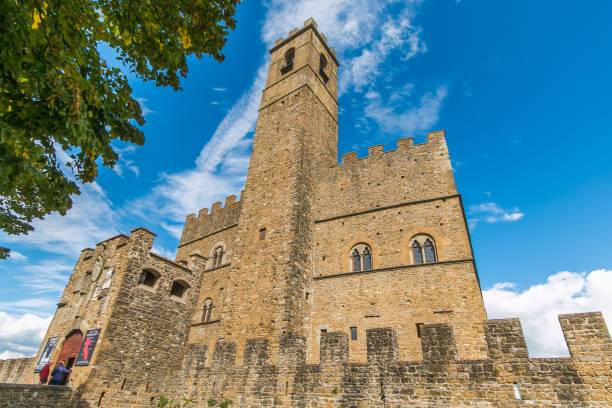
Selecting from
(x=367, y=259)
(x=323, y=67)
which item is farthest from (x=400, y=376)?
(x=323, y=67)

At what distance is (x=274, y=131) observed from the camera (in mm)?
18188

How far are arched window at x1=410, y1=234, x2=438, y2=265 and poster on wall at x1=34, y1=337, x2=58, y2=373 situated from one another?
1612cm

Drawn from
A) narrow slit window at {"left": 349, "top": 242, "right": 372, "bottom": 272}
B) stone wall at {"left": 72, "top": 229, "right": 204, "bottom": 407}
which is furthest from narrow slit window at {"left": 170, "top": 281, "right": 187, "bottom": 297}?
narrow slit window at {"left": 349, "top": 242, "right": 372, "bottom": 272}

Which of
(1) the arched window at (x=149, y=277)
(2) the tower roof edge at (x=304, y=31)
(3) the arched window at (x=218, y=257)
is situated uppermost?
(2) the tower roof edge at (x=304, y=31)

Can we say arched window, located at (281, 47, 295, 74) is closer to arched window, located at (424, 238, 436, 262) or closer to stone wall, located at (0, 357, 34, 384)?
arched window, located at (424, 238, 436, 262)

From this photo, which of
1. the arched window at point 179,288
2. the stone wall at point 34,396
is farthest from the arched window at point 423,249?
the stone wall at point 34,396

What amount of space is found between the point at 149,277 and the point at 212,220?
5.98m

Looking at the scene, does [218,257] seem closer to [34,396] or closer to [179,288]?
[179,288]

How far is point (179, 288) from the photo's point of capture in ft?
56.7

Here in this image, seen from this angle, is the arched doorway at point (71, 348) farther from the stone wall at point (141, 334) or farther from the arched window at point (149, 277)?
the arched window at point (149, 277)

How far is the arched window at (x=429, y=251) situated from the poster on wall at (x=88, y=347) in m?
13.1

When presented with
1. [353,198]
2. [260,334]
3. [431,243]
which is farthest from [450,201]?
[260,334]

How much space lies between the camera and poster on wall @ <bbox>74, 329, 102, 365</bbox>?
494 inches

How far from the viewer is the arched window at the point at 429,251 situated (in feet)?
41.9
